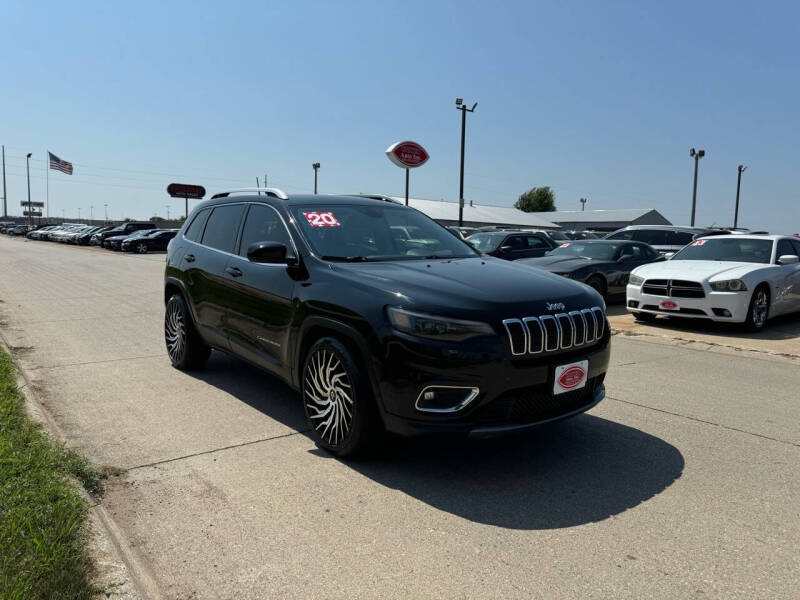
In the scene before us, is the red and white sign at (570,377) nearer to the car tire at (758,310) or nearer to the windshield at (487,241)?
the car tire at (758,310)

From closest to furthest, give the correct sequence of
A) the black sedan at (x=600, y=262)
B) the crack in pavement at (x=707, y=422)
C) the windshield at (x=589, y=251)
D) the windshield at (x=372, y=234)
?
the crack in pavement at (x=707, y=422)
the windshield at (x=372, y=234)
the black sedan at (x=600, y=262)
the windshield at (x=589, y=251)

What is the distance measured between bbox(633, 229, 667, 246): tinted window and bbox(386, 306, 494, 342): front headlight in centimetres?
1620

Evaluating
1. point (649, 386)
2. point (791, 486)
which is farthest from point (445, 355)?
point (649, 386)

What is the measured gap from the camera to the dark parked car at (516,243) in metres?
15.4

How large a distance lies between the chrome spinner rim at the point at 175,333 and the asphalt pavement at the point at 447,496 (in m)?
0.27

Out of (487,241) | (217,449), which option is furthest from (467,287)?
(487,241)

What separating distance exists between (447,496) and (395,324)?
1016 millimetres

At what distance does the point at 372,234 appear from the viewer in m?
4.88

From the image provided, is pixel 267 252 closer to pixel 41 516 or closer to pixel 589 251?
pixel 41 516

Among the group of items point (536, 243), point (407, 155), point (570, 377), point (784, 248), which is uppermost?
point (407, 155)

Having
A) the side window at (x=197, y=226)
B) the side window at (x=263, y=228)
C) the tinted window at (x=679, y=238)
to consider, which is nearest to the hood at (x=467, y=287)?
the side window at (x=263, y=228)

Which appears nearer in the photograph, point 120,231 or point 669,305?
point 669,305

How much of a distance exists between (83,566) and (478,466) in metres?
2.28

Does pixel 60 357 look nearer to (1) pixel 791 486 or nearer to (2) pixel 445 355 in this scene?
(2) pixel 445 355
